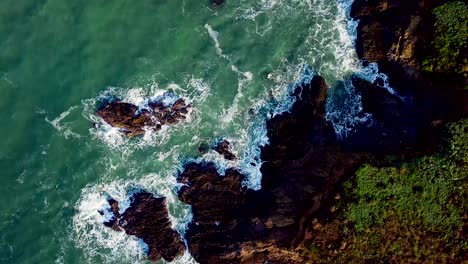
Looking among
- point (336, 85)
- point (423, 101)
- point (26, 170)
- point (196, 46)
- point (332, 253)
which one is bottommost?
point (332, 253)

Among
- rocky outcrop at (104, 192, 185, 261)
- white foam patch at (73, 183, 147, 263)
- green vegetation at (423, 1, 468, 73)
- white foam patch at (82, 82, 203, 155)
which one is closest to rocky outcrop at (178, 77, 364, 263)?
rocky outcrop at (104, 192, 185, 261)

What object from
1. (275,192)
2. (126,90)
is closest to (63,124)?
(126,90)

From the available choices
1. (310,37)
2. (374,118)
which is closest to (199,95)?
(310,37)

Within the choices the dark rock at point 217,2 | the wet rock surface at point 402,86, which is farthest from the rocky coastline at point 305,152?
the dark rock at point 217,2

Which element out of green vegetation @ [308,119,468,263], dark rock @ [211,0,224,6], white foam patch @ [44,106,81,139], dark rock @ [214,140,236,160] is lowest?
green vegetation @ [308,119,468,263]

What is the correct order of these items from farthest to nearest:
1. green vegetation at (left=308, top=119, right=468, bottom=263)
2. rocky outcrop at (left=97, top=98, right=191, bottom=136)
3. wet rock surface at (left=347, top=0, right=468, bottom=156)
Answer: rocky outcrop at (left=97, top=98, right=191, bottom=136), wet rock surface at (left=347, top=0, right=468, bottom=156), green vegetation at (left=308, top=119, right=468, bottom=263)

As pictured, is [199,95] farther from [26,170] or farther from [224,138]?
[26,170]

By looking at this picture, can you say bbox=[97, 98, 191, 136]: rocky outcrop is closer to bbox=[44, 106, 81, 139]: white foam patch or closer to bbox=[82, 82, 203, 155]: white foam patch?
bbox=[82, 82, 203, 155]: white foam patch
